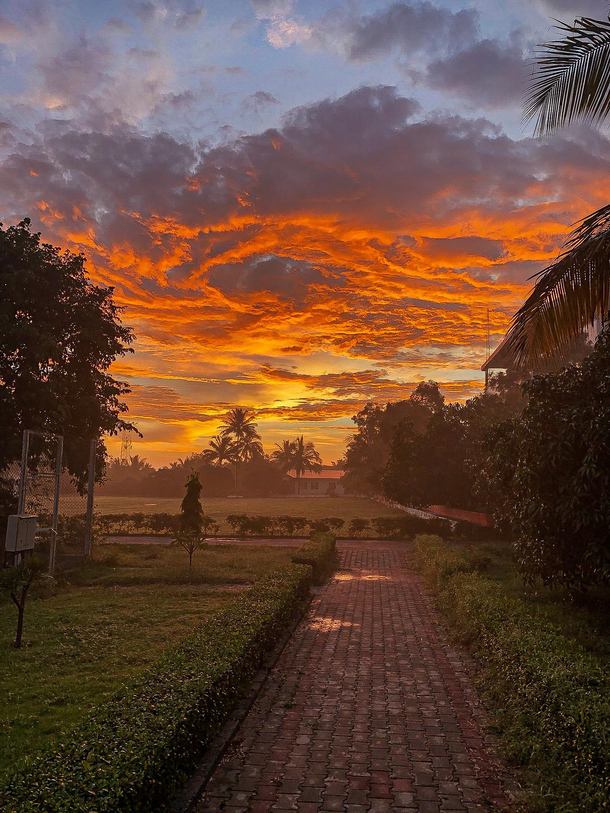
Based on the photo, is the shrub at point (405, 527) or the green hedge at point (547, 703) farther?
the shrub at point (405, 527)

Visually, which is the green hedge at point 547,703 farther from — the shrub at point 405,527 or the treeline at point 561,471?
the shrub at point 405,527

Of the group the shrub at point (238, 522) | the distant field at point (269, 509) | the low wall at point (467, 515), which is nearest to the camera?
the low wall at point (467, 515)

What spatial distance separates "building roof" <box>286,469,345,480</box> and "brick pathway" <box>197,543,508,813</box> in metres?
101

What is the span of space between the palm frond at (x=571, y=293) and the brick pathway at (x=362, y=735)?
4612mm

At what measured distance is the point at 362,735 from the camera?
6512 mm

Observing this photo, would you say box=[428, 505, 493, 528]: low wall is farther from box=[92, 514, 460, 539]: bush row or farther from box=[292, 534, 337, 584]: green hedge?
box=[292, 534, 337, 584]: green hedge

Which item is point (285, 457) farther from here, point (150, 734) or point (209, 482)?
point (150, 734)

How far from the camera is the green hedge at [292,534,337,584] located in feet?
56.5

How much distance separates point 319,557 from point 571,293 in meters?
12.1

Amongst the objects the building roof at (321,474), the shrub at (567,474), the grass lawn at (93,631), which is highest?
the building roof at (321,474)

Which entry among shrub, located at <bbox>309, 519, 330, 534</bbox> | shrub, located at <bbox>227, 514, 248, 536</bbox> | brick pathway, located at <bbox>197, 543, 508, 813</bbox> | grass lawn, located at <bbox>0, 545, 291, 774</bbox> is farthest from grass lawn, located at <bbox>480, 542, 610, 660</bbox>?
shrub, located at <bbox>227, 514, 248, 536</bbox>

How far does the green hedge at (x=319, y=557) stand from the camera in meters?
17.2

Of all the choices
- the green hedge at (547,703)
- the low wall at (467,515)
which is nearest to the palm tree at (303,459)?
the low wall at (467,515)

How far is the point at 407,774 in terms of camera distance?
5.61 metres
